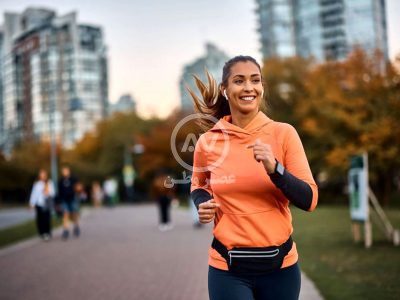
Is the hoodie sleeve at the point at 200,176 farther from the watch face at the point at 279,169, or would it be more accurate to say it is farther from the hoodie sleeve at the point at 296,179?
the watch face at the point at 279,169

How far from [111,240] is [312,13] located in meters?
97.5

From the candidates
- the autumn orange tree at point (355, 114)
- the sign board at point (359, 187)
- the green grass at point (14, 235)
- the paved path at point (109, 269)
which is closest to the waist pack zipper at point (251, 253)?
the paved path at point (109, 269)

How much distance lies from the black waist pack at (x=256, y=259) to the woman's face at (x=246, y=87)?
0.73 metres

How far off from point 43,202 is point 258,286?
46.2ft

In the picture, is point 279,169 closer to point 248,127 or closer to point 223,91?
point 248,127

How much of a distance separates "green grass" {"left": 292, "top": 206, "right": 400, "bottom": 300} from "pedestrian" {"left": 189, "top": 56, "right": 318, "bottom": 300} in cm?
439

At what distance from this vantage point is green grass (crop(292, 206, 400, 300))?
24.0ft

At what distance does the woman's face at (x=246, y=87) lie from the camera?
303cm

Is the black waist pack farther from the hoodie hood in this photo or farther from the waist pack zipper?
the hoodie hood

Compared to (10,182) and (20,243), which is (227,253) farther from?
(10,182)

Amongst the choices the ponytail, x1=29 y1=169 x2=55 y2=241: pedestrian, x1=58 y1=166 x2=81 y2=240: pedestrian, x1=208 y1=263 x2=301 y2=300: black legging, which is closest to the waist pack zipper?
x1=208 y1=263 x2=301 y2=300: black legging

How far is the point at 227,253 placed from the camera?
2.91 meters

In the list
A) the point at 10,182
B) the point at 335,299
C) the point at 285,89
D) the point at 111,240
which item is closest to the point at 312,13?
the point at 285,89

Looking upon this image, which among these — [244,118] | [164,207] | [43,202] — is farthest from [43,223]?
[244,118]
